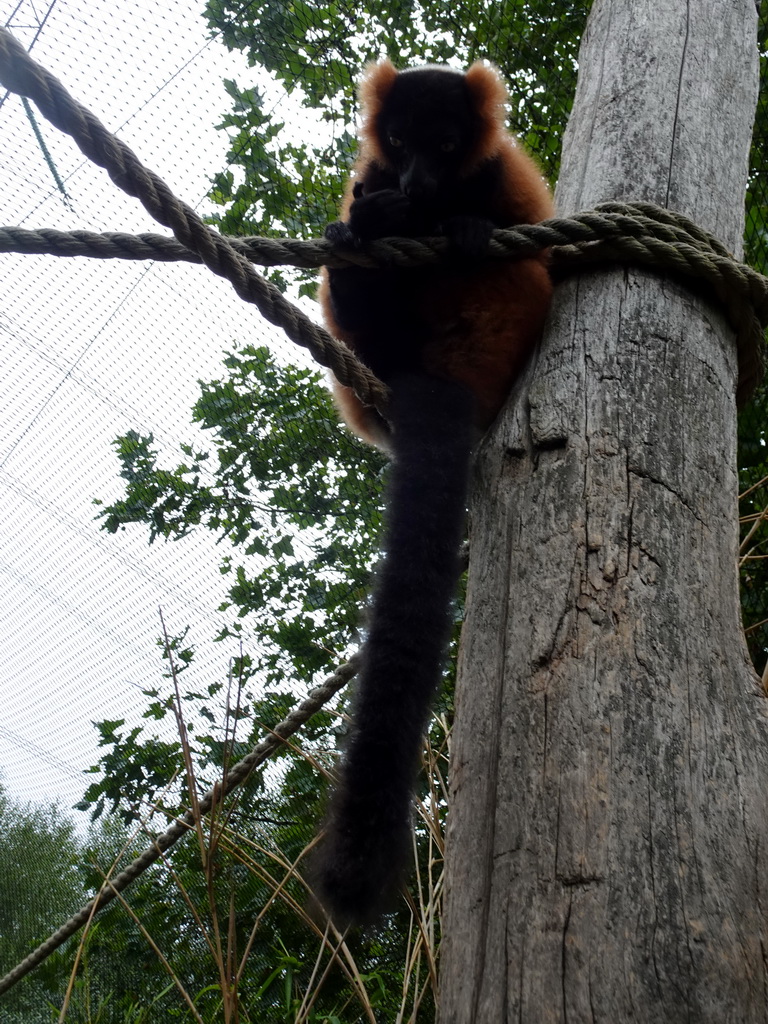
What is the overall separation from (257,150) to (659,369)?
3.16 m

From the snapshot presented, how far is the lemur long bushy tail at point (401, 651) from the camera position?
1202mm

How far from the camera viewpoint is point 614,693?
4.00 ft

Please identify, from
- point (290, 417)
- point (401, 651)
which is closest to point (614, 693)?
point (401, 651)

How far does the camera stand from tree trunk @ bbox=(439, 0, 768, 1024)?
1032 millimetres

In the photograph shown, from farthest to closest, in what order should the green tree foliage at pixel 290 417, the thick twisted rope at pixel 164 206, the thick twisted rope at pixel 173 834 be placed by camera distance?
the green tree foliage at pixel 290 417, the thick twisted rope at pixel 173 834, the thick twisted rope at pixel 164 206

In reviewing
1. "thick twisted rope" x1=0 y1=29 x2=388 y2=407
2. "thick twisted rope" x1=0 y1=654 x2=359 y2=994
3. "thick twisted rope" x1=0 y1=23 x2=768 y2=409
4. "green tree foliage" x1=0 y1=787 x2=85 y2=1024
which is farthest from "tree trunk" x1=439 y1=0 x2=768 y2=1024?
"green tree foliage" x1=0 y1=787 x2=85 y2=1024

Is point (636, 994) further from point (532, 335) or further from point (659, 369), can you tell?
point (532, 335)

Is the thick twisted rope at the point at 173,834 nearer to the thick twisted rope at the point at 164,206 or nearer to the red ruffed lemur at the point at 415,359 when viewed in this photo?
the red ruffed lemur at the point at 415,359

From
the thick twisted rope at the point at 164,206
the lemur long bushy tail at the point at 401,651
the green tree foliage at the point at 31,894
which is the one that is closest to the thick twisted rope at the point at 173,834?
the lemur long bushy tail at the point at 401,651

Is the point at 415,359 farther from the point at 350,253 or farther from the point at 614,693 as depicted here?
the point at 614,693

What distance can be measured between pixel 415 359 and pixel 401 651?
97 centimetres

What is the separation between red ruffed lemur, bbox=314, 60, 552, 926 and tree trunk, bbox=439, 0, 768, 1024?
10cm

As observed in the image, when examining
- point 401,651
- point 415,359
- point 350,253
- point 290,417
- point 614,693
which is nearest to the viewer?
point 614,693

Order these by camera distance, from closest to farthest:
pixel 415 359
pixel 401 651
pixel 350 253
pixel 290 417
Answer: pixel 401 651, pixel 350 253, pixel 415 359, pixel 290 417
